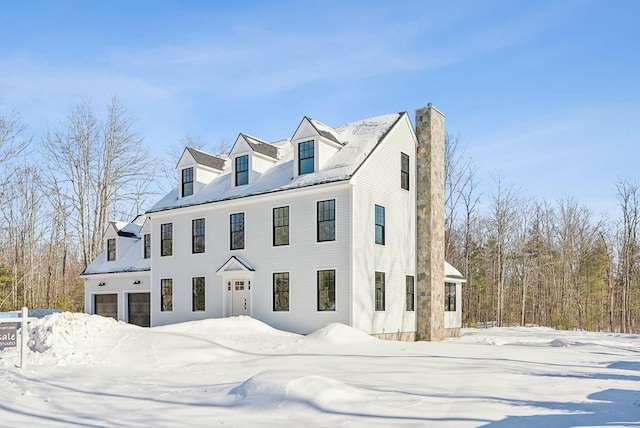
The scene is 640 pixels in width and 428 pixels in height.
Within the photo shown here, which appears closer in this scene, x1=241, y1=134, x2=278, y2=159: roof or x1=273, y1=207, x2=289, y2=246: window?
x1=273, y1=207, x2=289, y2=246: window

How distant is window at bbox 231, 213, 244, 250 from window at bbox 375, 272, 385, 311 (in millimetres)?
5934

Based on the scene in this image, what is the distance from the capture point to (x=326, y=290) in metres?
19.9

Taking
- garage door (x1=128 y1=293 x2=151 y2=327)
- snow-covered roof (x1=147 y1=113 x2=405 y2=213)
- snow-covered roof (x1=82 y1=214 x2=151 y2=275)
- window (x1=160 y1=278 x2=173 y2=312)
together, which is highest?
snow-covered roof (x1=147 y1=113 x2=405 y2=213)

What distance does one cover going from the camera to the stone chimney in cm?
2270

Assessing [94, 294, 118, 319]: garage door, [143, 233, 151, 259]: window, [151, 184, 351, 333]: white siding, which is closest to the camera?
[151, 184, 351, 333]: white siding

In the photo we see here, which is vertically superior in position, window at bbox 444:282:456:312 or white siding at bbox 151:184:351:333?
white siding at bbox 151:184:351:333

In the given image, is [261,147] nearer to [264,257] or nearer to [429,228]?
[264,257]

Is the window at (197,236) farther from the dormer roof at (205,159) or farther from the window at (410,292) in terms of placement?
the window at (410,292)

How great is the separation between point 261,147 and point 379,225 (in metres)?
6.63

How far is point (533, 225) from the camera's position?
149 ft

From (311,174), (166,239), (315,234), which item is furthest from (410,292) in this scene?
(166,239)

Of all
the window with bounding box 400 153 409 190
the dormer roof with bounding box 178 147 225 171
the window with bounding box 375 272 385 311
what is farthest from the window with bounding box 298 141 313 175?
the dormer roof with bounding box 178 147 225 171

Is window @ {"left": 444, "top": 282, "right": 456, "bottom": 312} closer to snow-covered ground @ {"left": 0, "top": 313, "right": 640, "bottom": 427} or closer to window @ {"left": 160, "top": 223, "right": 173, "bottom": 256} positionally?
snow-covered ground @ {"left": 0, "top": 313, "right": 640, "bottom": 427}

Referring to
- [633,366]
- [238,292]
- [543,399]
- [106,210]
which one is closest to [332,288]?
[238,292]
